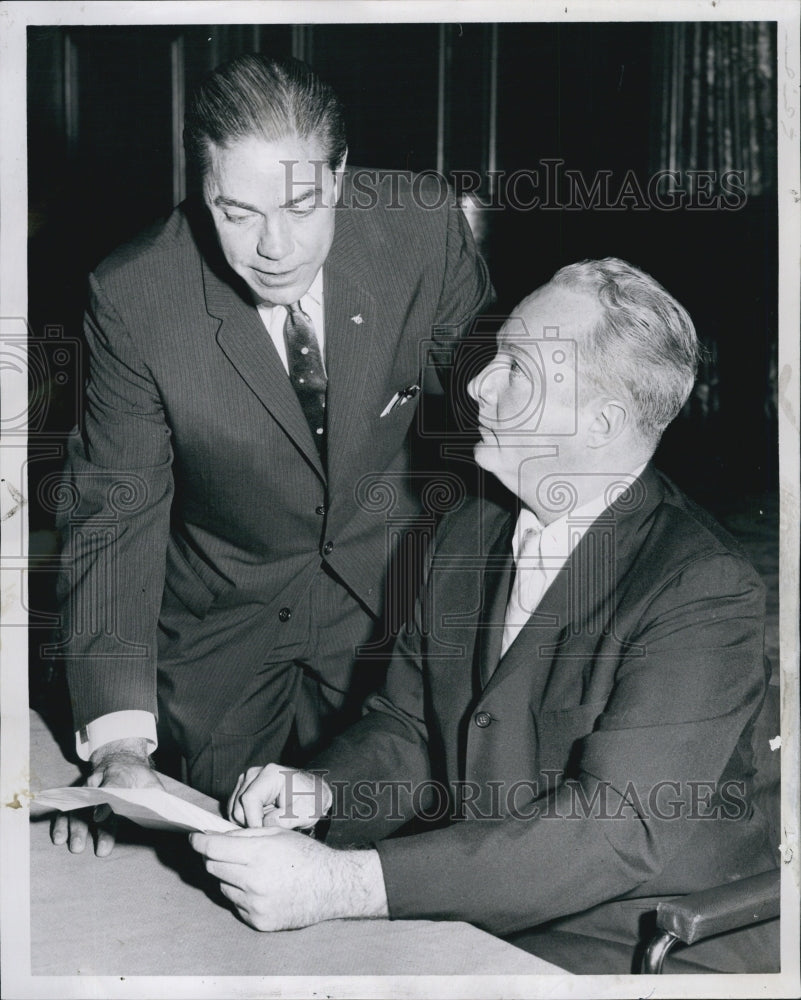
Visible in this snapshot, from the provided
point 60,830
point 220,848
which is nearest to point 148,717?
point 60,830

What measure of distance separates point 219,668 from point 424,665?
24.4 inches

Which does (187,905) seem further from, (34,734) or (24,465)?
(24,465)

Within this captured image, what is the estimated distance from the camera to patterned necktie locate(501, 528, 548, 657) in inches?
82.0

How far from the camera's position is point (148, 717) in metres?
2.34

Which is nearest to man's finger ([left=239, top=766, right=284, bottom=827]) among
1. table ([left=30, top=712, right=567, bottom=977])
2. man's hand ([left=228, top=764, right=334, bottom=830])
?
man's hand ([left=228, top=764, right=334, bottom=830])

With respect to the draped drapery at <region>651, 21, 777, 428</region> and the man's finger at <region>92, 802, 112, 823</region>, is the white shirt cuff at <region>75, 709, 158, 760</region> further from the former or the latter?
the draped drapery at <region>651, 21, 777, 428</region>

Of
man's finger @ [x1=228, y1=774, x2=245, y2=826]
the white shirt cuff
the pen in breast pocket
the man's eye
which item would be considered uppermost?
the man's eye

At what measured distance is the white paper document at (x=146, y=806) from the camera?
1.70 m

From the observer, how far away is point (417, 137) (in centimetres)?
379

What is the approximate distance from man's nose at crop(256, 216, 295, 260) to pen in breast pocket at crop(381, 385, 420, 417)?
47cm

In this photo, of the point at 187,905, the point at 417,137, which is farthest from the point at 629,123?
the point at 187,905

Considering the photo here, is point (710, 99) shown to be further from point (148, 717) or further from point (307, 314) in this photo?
point (148, 717)

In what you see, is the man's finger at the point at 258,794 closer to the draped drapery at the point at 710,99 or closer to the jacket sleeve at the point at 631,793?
the jacket sleeve at the point at 631,793

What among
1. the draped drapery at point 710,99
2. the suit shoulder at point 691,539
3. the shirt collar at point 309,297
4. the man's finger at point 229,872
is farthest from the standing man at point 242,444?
the draped drapery at point 710,99
